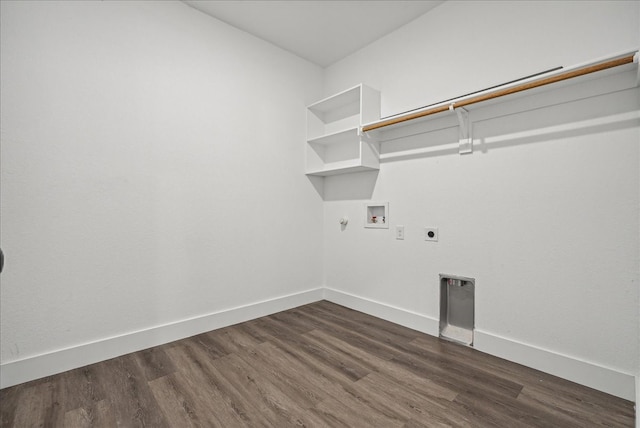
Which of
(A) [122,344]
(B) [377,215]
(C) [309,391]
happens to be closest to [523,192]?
(B) [377,215]

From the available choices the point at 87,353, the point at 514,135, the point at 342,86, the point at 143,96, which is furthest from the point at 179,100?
the point at 514,135

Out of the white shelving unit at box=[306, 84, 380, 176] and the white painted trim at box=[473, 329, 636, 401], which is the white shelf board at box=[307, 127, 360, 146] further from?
the white painted trim at box=[473, 329, 636, 401]

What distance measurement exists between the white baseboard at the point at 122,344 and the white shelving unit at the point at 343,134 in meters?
1.38

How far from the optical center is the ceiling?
2.20 meters

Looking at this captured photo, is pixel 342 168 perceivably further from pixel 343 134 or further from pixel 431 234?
pixel 431 234

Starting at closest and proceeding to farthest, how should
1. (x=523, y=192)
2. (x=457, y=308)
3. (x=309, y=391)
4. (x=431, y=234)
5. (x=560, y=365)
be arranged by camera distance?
(x=309, y=391), (x=560, y=365), (x=523, y=192), (x=457, y=308), (x=431, y=234)

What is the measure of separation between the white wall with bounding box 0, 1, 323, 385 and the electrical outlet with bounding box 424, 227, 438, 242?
127 cm

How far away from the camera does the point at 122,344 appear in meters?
1.90

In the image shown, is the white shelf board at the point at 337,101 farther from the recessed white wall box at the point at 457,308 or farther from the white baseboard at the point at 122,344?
the white baseboard at the point at 122,344

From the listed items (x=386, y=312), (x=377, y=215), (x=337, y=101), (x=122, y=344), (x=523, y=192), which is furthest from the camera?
(x=337, y=101)

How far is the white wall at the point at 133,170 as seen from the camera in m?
1.63

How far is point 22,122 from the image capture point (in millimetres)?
1621

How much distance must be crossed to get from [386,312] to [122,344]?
1943 mm

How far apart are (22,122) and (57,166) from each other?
0.88 ft
